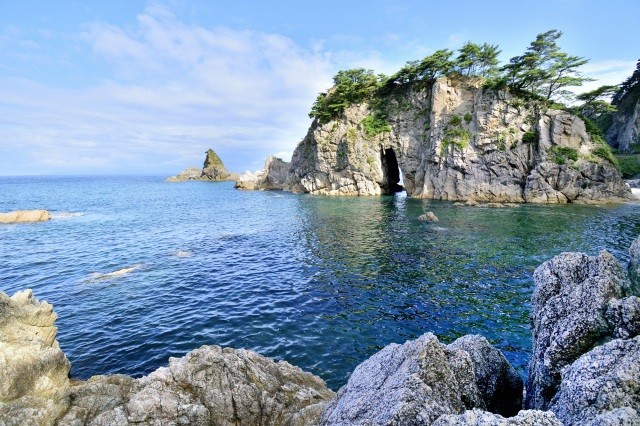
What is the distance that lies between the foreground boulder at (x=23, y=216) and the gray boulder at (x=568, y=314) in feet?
230

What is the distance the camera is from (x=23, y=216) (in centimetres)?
5472

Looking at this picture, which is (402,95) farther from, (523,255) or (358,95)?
(523,255)

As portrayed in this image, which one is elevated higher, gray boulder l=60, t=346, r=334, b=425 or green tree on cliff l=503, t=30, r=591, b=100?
green tree on cliff l=503, t=30, r=591, b=100

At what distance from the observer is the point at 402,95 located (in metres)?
87.7

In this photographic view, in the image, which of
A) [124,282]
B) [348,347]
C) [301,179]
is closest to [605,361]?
[348,347]

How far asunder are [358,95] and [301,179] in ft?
97.2

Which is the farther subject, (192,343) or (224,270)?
(224,270)

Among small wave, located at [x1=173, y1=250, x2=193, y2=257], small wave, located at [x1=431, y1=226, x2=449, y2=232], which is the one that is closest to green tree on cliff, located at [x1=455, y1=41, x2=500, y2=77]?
small wave, located at [x1=431, y1=226, x2=449, y2=232]

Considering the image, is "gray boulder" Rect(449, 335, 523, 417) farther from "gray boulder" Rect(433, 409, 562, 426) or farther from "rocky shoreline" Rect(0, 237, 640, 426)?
"gray boulder" Rect(433, 409, 562, 426)

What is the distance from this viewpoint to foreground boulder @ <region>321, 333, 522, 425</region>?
6.90 meters

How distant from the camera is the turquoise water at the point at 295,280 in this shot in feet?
58.1

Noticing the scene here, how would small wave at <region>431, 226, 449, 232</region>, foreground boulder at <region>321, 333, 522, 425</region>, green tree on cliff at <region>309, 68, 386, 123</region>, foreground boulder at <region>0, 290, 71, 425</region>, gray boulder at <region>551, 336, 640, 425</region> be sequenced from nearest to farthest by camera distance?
gray boulder at <region>551, 336, 640, 425</region>
foreground boulder at <region>321, 333, 522, 425</region>
foreground boulder at <region>0, 290, 71, 425</region>
small wave at <region>431, 226, 449, 232</region>
green tree on cliff at <region>309, 68, 386, 123</region>

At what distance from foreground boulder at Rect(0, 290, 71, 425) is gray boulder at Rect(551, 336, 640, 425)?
12963 millimetres

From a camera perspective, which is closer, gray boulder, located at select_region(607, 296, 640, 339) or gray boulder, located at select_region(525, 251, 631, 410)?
gray boulder, located at select_region(607, 296, 640, 339)
